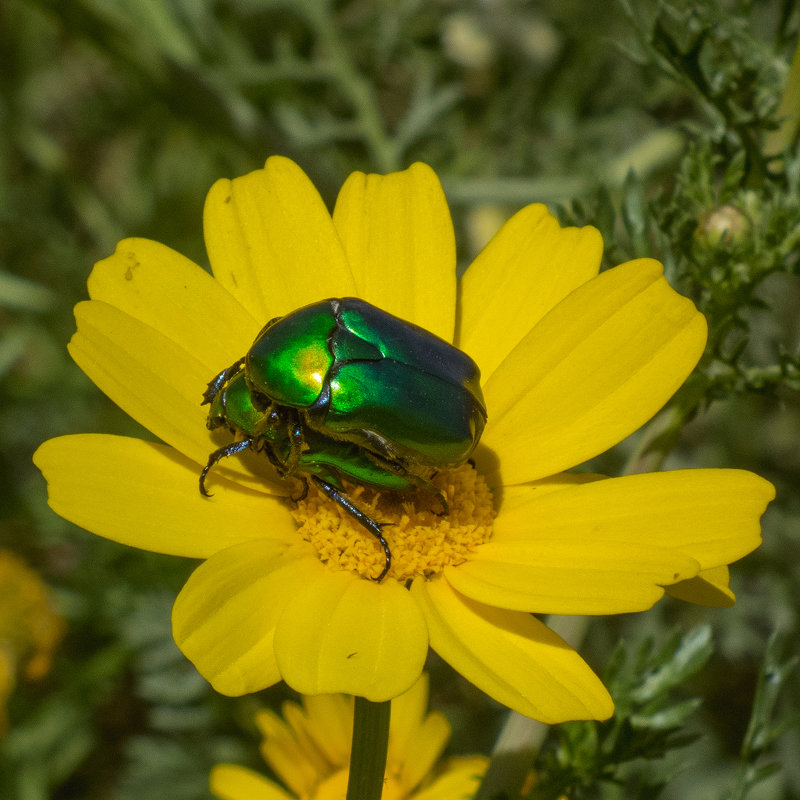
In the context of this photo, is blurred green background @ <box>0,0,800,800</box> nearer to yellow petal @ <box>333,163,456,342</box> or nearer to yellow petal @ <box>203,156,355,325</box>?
yellow petal @ <box>333,163,456,342</box>

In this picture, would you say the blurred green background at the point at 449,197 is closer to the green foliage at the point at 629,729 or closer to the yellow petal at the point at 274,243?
the green foliage at the point at 629,729

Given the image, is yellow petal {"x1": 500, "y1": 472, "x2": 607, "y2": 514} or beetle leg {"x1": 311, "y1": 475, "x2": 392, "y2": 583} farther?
yellow petal {"x1": 500, "y1": 472, "x2": 607, "y2": 514}

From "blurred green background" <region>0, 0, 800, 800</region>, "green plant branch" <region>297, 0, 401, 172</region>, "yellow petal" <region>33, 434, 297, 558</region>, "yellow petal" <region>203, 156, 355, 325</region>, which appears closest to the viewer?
"yellow petal" <region>33, 434, 297, 558</region>

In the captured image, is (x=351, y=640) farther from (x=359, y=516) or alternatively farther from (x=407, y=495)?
(x=407, y=495)

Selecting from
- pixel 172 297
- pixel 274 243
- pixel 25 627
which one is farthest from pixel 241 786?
pixel 25 627

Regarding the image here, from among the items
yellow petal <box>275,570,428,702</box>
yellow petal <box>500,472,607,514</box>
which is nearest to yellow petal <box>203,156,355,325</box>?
yellow petal <box>500,472,607,514</box>

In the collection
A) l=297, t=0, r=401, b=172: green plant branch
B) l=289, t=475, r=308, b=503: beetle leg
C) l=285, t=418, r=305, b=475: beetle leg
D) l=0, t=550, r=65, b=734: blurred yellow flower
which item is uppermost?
l=285, t=418, r=305, b=475: beetle leg

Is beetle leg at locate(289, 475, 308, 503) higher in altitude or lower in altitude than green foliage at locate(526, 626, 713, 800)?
higher
